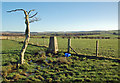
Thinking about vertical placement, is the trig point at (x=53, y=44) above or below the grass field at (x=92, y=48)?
above

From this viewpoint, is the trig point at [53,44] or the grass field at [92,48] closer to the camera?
the trig point at [53,44]

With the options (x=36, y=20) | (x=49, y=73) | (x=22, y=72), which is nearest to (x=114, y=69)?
(x=49, y=73)

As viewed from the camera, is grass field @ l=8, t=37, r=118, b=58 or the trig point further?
grass field @ l=8, t=37, r=118, b=58

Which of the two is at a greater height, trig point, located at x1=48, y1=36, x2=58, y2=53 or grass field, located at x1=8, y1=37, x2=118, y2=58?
trig point, located at x1=48, y1=36, x2=58, y2=53

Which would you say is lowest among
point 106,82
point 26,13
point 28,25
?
point 106,82

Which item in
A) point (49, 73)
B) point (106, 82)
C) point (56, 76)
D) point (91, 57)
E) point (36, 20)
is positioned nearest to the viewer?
point (106, 82)

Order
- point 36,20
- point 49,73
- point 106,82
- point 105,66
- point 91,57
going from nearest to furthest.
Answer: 1. point 106,82
2. point 49,73
3. point 105,66
4. point 36,20
5. point 91,57

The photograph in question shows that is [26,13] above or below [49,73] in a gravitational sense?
above

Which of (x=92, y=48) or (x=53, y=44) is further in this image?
(x=92, y=48)

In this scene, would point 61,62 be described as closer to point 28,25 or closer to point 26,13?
point 28,25

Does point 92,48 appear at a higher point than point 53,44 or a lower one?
lower

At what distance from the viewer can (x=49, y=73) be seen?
6664mm

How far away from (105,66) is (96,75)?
1.85 m

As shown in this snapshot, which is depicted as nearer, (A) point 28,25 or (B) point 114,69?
(B) point 114,69
